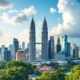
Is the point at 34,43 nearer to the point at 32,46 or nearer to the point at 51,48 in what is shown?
the point at 32,46

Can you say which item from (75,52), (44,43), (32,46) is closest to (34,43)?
(32,46)

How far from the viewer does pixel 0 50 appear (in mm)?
141750

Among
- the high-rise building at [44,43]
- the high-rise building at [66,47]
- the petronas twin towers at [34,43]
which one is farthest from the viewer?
the high-rise building at [66,47]

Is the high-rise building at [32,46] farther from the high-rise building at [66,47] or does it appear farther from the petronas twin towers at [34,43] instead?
the high-rise building at [66,47]

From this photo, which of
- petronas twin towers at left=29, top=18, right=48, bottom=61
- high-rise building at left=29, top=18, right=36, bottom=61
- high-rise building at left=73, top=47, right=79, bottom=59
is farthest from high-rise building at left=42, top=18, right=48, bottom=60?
high-rise building at left=73, top=47, right=79, bottom=59

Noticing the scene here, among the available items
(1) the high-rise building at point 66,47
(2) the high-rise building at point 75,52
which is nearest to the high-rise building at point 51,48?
(1) the high-rise building at point 66,47

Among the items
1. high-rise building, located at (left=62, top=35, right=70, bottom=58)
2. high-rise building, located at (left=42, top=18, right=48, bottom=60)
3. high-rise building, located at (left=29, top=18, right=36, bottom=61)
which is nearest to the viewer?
high-rise building, located at (left=29, top=18, right=36, bottom=61)

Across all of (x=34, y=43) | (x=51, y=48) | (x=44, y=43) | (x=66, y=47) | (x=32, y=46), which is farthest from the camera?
(x=66, y=47)

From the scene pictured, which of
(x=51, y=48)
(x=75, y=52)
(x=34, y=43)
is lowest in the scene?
(x=75, y=52)

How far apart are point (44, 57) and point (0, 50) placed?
39960mm

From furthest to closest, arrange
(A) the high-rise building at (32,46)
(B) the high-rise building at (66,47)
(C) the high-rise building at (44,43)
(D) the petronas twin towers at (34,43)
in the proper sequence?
1. (B) the high-rise building at (66,47)
2. (C) the high-rise building at (44,43)
3. (D) the petronas twin towers at (34,43)
4. (A) the high-rise building at (32,46)

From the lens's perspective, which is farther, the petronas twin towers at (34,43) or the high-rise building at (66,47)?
the high-rise building at (66,47)

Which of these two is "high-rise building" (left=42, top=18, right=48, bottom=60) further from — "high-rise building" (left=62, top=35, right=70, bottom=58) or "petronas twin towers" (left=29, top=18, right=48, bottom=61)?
"high-rise building" (left=62, top=35, right=70, bottom=58)

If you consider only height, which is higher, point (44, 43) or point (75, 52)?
point (44, 43)
